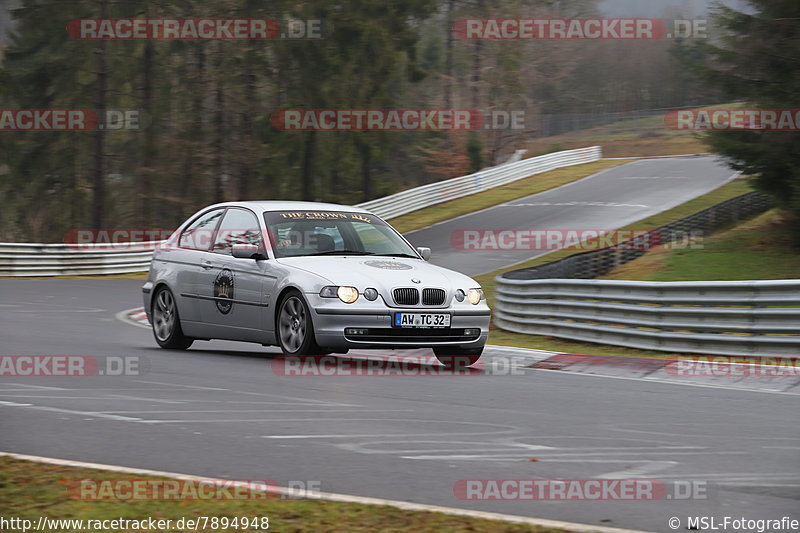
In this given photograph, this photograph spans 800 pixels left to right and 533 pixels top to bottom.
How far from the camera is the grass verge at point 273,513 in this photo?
496 cm

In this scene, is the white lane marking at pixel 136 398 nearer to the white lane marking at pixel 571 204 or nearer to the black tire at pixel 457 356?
the black tire at pixel 457 356

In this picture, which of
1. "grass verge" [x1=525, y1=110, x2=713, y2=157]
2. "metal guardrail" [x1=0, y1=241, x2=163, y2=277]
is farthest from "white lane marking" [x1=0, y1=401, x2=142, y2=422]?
"grass verge" [x1=525, y1=110, x2=713, y2=157]

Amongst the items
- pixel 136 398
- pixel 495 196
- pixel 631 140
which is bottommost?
pixel 136 398

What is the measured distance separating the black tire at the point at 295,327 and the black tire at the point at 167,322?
74.6 inches

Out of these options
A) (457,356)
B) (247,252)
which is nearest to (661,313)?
(457,356)

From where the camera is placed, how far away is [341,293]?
11070 mm

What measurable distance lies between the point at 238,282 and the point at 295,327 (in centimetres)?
109

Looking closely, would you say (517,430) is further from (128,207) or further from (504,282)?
(128,207)

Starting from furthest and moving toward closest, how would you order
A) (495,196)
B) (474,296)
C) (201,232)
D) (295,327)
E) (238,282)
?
(495,196)
(201,232)
(238,282)
(474,296)
(295,327)

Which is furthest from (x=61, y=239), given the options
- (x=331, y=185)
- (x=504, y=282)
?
(x=504, y=282)

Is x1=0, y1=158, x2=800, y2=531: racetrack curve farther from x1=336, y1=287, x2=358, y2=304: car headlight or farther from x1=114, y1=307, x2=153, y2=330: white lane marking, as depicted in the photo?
x1=114, y1=307, x2=153, y2=330: white lane marking

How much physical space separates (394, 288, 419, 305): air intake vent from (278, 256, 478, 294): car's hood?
0.19 ft

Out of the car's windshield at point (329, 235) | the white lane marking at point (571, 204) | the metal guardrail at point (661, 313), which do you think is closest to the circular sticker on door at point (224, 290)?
the car's windshield at point (329, 235)

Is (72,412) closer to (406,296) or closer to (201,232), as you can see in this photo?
(406,296)
